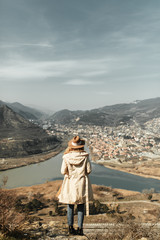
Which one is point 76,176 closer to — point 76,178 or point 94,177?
point 76,178

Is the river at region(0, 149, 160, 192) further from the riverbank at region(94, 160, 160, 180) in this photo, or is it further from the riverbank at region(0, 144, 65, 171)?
the riverbank at region(0, 144, 65, 171)

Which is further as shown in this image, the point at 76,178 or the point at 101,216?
the point at 101,216

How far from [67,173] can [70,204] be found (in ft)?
2.17

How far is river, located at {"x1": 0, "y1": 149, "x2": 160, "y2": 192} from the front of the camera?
130ft

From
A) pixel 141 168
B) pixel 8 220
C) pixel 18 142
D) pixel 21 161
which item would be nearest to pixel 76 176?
pixel 8 220

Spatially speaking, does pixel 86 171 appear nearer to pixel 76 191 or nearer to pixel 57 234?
pixel 76 191

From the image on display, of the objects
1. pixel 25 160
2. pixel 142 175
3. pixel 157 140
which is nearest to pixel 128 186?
pixel 142 175

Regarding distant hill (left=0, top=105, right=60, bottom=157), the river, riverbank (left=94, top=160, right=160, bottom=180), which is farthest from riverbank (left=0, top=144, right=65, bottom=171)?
riverbank (left=94, top=160, right=160, bottom=180)

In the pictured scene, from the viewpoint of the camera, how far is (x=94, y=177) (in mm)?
45656

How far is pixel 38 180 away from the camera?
41.9 metres

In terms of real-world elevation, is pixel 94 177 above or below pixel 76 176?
below

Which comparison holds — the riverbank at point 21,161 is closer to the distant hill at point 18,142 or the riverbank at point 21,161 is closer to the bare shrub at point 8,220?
the distant hill at point 18,142

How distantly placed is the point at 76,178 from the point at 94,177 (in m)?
44.7

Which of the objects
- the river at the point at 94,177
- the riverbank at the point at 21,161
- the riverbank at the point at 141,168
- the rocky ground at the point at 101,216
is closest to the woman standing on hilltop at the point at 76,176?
the rocky ground at the point at 101,216
